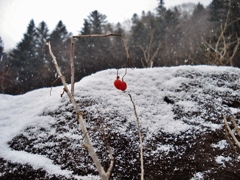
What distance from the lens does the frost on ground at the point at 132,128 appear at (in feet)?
6.42

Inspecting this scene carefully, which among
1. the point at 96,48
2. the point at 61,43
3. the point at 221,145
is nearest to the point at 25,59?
the point at 61,43

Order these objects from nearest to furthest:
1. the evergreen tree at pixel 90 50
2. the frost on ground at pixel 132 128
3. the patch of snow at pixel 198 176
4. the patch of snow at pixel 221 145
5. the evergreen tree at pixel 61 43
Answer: the patch of snow at pixel 198 176, the frost on ground at pixel 132 128, the patch of snow at pixel 221 145, the evergreen tree at pixel 90 50, the evergreen tree at pixel 61 43

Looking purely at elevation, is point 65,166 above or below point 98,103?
below

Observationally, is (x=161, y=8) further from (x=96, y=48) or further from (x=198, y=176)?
(x=198, y=176)

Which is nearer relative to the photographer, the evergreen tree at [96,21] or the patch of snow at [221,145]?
the patch of snow at [221,145]

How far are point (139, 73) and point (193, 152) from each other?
1.53m

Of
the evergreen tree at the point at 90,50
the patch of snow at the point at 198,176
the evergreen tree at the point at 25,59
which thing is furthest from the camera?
the evergreen tree at the point at 25,59

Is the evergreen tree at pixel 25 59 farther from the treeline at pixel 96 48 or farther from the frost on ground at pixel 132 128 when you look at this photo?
the frost on ground at pixel 132 128

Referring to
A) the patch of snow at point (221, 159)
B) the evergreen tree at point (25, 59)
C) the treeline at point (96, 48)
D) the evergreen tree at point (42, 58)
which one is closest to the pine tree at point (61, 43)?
the treeline at point (96, 48)

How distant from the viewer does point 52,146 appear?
216 centimetres

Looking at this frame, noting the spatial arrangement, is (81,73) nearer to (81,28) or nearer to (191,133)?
(81,28)

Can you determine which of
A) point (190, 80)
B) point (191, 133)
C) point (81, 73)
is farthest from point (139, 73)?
point (81, 73)

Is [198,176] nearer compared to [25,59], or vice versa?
[198,176]

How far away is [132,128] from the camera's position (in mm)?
2311
